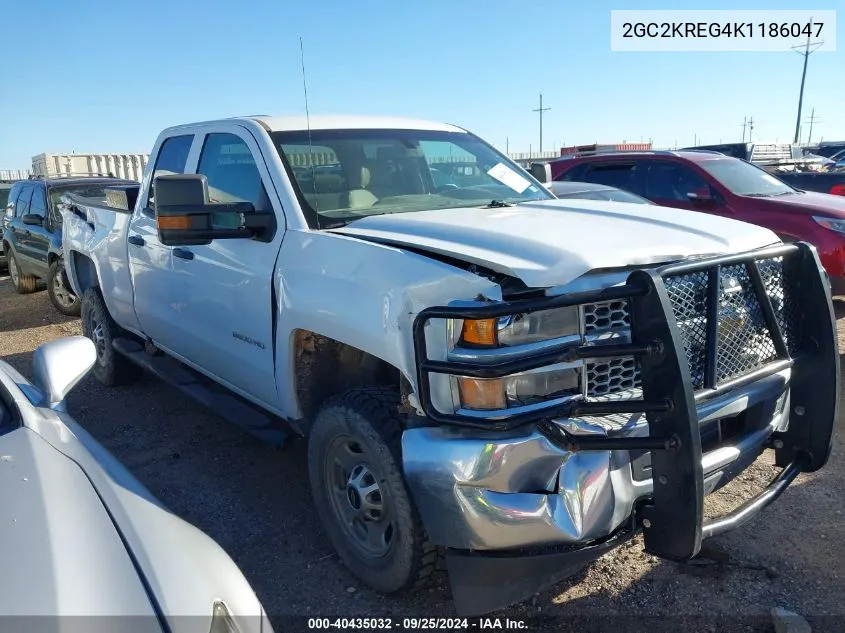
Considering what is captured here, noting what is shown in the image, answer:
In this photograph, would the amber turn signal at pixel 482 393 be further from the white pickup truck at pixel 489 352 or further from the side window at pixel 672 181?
the side window at pixel 672 181

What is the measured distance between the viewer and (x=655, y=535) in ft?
7.64

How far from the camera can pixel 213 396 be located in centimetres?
407

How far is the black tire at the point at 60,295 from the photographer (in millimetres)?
8883

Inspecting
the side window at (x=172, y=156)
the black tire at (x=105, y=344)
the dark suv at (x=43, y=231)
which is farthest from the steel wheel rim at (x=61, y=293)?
the side window at (x=172, y=156)

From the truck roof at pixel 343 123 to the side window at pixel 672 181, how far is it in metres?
4.81

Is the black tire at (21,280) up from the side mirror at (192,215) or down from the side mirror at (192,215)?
down

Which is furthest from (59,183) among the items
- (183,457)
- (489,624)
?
(489,624)

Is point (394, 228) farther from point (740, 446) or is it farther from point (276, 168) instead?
point (740, 446)

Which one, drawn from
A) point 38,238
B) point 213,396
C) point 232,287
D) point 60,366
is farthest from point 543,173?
point 38,238

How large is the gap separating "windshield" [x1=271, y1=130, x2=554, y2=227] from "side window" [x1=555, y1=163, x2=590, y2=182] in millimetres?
5502

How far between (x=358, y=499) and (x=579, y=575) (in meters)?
1.01

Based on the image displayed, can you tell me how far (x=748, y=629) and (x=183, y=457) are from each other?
325 cm

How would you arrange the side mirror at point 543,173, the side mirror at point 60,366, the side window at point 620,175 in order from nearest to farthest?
the side mirror at point 60,366 → the side mirror at point 543,173 → the side window at point 620,175

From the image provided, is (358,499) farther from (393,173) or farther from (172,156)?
(172,156)
